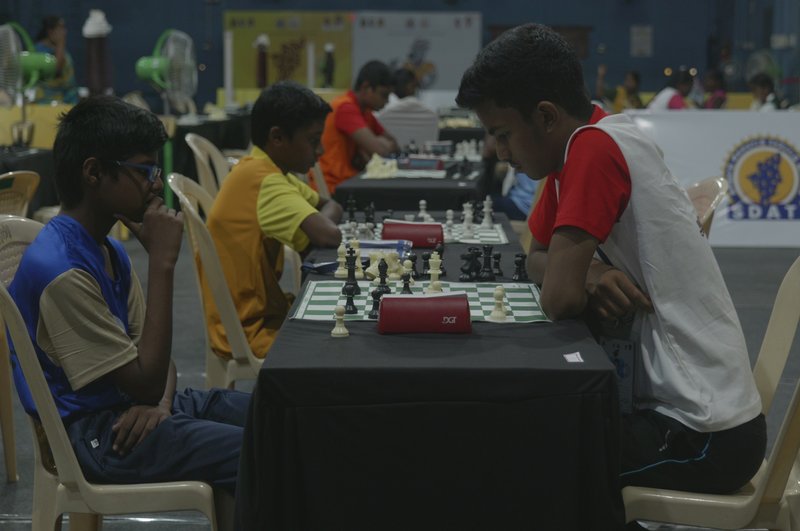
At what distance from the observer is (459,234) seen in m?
2.97

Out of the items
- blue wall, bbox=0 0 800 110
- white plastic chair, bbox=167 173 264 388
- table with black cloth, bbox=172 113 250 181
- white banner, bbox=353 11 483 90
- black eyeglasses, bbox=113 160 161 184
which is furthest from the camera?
blue wall, bbox=0 0 800 110

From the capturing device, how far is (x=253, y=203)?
2.85 metres

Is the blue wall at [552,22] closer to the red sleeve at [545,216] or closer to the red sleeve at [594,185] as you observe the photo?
the red sleeve at [545,216]

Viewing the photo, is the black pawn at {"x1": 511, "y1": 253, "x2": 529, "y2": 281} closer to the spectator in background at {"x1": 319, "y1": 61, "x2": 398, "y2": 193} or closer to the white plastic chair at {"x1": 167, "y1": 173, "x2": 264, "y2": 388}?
the white plastic chair at {"x1": 167, "y1": 173, "x2": 264, "y2": 388}

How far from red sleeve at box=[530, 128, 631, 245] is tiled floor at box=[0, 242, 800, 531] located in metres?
1.04

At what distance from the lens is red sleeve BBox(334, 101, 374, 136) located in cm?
562

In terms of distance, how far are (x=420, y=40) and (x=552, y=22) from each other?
225cm

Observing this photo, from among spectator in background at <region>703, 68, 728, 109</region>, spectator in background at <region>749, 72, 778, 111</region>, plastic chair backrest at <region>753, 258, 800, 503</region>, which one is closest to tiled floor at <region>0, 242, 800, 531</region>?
plastic chair backrest at <region>753, 258, 800, 503</region>

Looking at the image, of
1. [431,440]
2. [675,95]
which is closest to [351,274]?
[431,440]

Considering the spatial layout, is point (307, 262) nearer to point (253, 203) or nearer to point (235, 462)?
point (253, 203)

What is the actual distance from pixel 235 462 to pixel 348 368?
→ 355 mm

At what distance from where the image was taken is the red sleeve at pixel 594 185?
1.67 m

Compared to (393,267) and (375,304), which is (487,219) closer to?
(393,267)

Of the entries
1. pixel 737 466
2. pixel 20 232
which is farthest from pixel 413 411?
pixel 20 232
